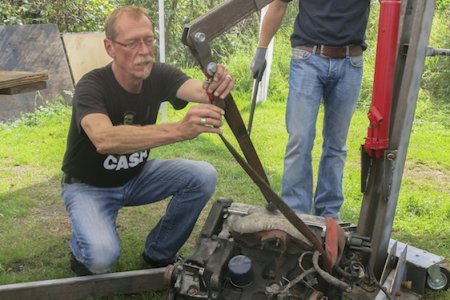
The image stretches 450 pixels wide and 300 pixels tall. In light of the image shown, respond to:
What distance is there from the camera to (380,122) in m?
2.29

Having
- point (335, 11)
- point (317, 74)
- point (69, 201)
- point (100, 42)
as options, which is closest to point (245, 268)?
point (69, 201)

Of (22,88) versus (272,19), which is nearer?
(22,88)

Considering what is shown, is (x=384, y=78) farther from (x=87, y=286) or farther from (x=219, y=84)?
(x=87, y=286)

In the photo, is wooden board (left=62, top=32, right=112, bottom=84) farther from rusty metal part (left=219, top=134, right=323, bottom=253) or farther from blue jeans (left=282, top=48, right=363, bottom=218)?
rusty metal part (left=219, top=134, right=323, bottom=253)

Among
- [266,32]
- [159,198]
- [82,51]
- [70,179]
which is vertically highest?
[266,32]

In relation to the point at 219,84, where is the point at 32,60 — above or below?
below

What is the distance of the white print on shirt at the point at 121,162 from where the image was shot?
2.65 metres

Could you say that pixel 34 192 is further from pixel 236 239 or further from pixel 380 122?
pixel 380 122

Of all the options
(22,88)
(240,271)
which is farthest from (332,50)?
(22,88)

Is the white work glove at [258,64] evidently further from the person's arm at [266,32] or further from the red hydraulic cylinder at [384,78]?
the red hydraulic cylinder at [384,78]

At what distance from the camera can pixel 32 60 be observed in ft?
19.7

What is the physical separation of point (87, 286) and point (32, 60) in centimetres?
409

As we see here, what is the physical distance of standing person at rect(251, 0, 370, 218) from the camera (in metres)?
2.96

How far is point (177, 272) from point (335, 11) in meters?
1.72
